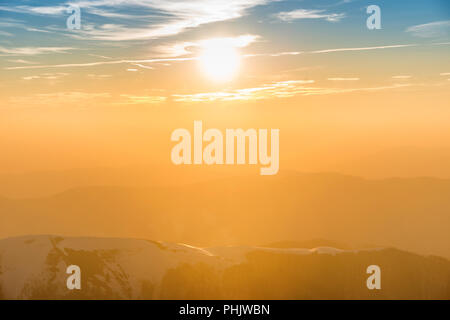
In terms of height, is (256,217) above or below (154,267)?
above

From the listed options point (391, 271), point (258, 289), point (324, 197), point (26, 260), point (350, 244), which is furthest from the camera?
point (324, 197)

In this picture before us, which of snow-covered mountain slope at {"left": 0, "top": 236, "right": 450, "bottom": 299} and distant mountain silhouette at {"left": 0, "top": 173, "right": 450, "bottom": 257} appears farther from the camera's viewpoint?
distant mountain silhouette at {"left": 0, "top": 173, "right": 450, "bottom": 257}

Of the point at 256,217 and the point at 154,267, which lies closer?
the point at 154,267

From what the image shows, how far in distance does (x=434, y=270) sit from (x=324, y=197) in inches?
2234

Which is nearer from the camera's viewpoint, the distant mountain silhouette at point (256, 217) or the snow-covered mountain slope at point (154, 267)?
the snow-covered mountain slope at point (154, 267)

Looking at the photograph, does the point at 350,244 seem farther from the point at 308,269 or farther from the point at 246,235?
the point at 308,269

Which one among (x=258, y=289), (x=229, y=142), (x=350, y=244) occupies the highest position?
(x=229, y=142)

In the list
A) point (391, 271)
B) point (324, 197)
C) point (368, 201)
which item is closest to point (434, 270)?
point (391, 271)
